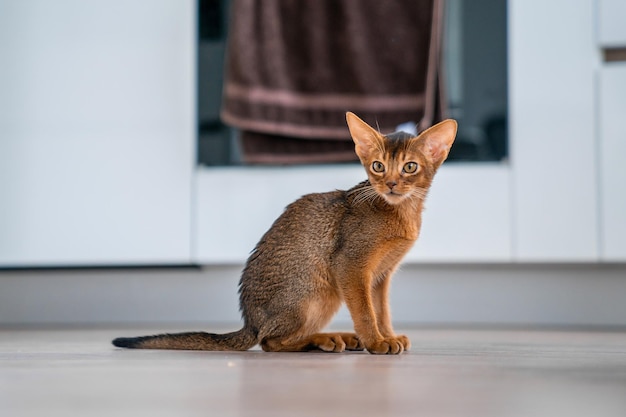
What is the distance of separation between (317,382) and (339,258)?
0.48 m

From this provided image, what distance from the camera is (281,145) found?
2342mm

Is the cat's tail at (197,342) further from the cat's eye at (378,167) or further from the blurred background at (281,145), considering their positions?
the blurred background at (281,145)

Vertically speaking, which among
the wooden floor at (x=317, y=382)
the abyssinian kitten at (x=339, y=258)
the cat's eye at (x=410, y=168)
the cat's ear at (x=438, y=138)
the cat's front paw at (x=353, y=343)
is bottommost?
the cat's front paw at (x=353, y=343)

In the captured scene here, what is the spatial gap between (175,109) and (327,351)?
1.13 metres

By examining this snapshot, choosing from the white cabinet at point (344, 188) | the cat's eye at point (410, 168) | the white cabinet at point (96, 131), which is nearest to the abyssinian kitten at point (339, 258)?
the cat's eye at point (410, 168)

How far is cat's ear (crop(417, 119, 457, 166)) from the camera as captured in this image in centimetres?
146

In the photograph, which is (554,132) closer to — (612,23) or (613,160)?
(613,160)

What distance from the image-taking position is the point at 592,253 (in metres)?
2.21

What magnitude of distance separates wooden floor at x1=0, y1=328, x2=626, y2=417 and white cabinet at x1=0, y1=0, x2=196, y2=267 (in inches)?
33.6

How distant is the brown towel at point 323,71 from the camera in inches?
90.4

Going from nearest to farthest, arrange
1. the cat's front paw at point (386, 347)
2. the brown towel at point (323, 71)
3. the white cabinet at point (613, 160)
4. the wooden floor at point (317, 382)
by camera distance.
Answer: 1. the wooden floor at point (317, 382)
2. the cat's front paw at point (386, 347)
3. the white cabinet at point (613, 160)
4. the brown towel at point (323, 71)

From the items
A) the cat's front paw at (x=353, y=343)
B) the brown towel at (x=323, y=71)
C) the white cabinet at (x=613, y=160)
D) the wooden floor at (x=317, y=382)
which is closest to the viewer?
the wooden floor at (x=317, y=382)

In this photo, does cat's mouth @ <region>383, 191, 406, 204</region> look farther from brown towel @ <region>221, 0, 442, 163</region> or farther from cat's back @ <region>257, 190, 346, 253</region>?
brown towel @ <region>221, 0, 442, 163</region>

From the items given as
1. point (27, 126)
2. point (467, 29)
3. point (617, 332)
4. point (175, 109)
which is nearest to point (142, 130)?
point (175, 109)
